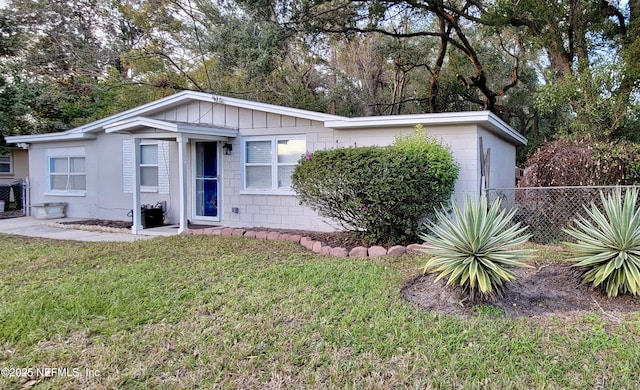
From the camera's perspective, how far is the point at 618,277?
14.0 feet

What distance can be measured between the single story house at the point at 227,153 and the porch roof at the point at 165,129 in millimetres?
24

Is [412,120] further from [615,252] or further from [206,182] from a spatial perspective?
[206,182]

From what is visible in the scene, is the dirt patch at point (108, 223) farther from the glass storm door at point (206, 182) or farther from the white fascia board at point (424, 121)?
the white fascia board at point (424, 121)

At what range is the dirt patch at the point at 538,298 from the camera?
4055 mm

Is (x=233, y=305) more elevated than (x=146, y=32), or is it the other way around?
(x=146, y=32)

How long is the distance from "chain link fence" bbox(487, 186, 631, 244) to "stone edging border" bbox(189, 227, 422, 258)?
7.24ft

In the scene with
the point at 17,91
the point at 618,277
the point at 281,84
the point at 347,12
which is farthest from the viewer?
the point at 281,84

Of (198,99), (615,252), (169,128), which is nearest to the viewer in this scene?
(615,252)

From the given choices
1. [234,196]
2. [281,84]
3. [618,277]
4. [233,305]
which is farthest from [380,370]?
[281,84]

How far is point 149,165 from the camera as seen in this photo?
11195mm

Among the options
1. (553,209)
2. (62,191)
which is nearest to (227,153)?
(62,191)

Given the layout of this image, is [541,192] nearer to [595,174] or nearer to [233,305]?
[595,174]

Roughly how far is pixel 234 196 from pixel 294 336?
7042 millimetres

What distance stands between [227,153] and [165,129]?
5.69 ft
